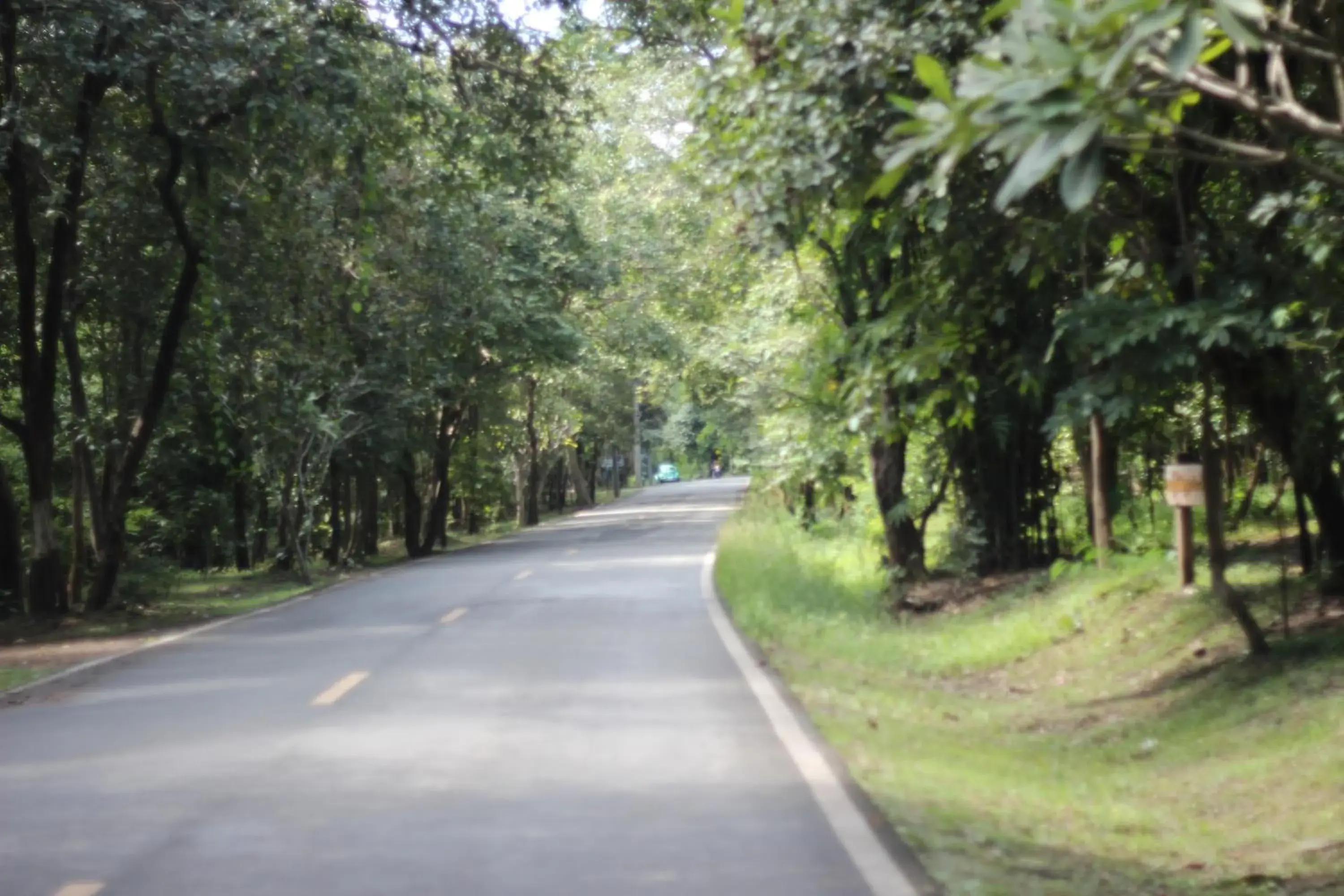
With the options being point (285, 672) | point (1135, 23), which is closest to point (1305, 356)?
point (1135, 23)

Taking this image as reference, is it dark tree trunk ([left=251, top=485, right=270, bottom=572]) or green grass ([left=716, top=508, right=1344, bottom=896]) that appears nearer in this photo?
green grass ([left=716, top=508, right=1344, bottom=896])

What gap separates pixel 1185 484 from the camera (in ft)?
42.5

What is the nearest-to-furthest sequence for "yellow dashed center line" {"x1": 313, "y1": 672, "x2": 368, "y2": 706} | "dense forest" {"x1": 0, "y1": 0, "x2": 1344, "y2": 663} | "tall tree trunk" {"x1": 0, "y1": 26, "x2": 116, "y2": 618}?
"dense forest" {"x1": 0, "y1": 0, "x2": 1344, "y2": 663} < "yellow dashed center line" {"x1": 313, "y1": 672, "x2": 368, "y2": 706} < "tall tree trunk" {"x1": 0, "y1": 26, "x2": 116, "y2": 618}

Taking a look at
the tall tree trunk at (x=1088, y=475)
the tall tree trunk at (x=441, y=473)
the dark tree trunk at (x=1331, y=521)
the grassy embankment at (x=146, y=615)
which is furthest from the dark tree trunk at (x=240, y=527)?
the dark tree trunk at (x=1331, y=521)

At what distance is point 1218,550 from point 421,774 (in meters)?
6.14

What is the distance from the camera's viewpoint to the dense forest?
31.4 ft

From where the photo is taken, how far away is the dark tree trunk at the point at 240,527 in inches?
1465

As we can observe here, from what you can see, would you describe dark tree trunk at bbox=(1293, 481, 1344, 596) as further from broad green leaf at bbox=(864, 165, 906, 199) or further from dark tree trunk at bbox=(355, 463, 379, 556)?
dark tree trunk at bbox=(355, 463, 379, 556)

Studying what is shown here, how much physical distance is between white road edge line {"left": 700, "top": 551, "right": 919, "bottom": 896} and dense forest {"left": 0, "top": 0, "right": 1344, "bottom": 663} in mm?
2707

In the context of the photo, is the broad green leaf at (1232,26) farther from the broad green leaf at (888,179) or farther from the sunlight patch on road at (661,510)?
the sunlight patch on road at (661,510)

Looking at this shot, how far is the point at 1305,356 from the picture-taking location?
1106cm

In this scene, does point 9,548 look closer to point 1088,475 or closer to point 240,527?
point 240,527

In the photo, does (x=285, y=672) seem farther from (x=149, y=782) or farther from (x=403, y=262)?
(x=403, y=262)

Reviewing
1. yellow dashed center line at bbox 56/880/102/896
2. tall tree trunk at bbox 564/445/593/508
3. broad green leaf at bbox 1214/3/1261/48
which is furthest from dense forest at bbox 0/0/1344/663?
tall tree trunk at bbox 564/445/593/508
